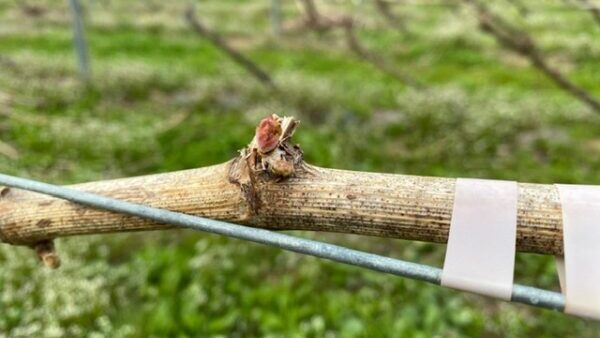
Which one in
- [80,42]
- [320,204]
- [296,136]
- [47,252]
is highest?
[80,42]

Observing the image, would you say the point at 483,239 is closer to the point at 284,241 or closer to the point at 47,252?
the point at 284,241

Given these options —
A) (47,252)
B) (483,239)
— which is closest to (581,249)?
(483,239)

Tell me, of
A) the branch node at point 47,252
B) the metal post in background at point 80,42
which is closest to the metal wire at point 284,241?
the branch node at point 47,252

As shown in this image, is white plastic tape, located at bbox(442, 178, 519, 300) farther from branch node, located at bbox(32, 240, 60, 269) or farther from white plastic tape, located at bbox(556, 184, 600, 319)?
branch node, located at bbox(32, 240, 60, 269)

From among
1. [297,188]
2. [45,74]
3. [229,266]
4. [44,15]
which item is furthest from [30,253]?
[44,15]

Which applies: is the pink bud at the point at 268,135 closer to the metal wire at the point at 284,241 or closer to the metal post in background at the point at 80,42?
the metal wire at the point at 284,241

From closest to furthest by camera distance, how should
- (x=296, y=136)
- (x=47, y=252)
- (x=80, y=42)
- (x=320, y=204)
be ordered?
(x=320, y=204), (x=47, y=252), (x=296, y=136), (x=80, y=42)
